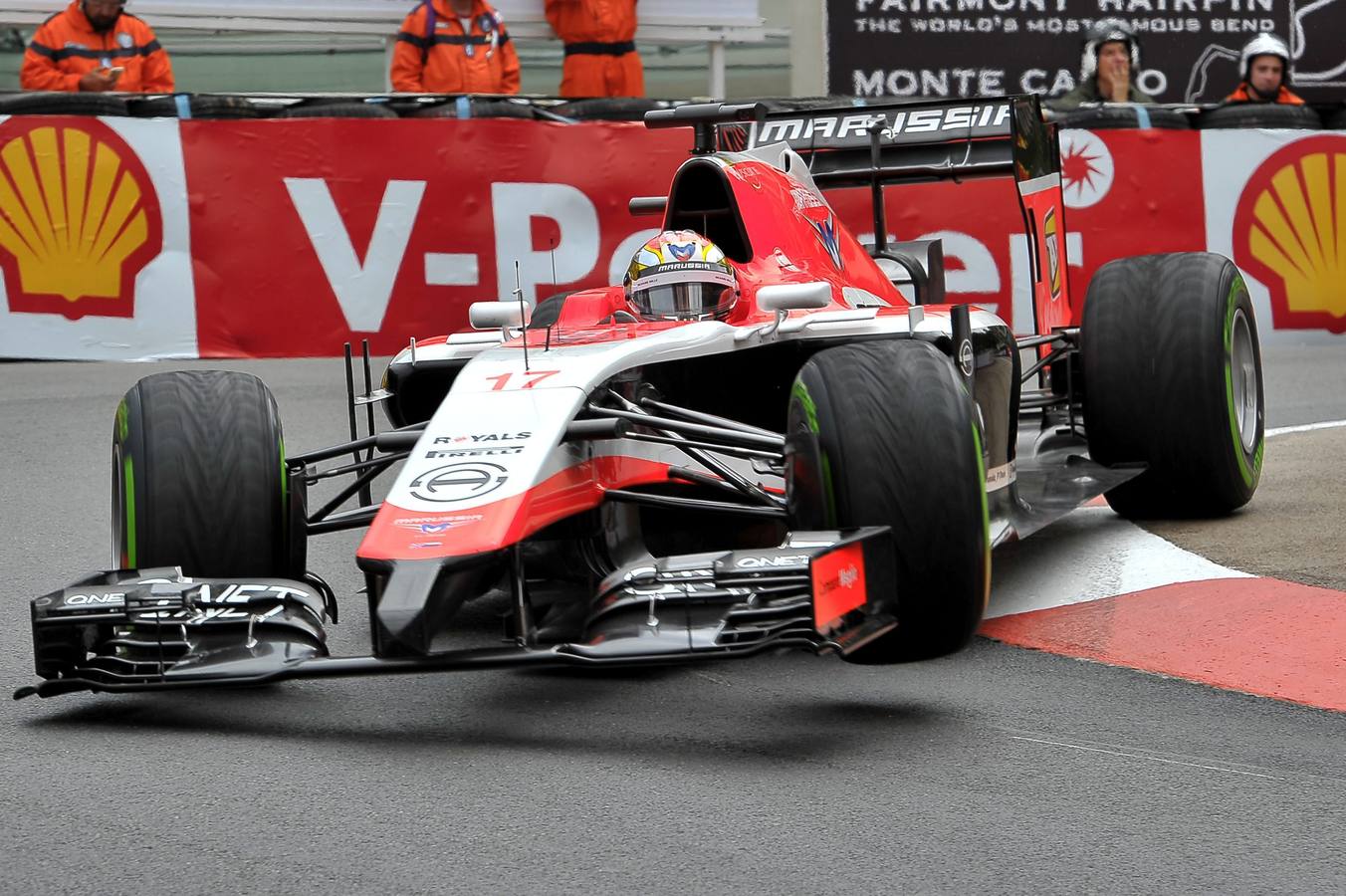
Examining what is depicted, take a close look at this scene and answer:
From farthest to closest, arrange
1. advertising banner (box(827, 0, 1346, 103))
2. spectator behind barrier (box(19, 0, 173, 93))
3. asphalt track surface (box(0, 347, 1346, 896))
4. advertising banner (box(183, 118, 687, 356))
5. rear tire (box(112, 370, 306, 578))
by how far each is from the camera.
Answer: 1. advertising banner (box(827, 0, 1346, 103))
2. spectator behind barrier (box(19, 0, 173, 93))
3. advertising banner (box(183, 118, 687, 356))
4. rear tire (box(112, 370, 306, 578))
5. asphalt track surface (box(0, 347, 1346, 896))

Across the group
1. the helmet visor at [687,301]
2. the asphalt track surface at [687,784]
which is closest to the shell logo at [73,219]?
the asphalt track surface at [687,784]

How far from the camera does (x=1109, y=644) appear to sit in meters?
5.62

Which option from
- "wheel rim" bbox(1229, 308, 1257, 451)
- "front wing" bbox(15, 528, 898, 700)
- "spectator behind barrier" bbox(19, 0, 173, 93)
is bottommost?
"front wing" bbox(15, 528, 898, 700)

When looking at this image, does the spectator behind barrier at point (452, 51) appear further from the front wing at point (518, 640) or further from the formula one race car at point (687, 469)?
the front wing at point (518, 640)

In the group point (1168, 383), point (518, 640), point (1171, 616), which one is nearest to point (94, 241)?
point (1168, 383)

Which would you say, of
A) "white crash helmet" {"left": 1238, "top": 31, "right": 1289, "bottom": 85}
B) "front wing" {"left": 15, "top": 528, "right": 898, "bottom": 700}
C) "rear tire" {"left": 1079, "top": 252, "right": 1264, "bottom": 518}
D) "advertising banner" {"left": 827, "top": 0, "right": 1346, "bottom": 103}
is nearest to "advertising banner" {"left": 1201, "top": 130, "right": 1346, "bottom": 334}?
"white crash helmet" {"left": 1238, "top": 31, "right": 1289, "bottom": 85}

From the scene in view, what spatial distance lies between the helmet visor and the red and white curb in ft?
4.39

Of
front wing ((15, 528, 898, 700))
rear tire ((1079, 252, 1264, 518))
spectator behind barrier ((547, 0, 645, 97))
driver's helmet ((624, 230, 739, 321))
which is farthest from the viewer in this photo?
spectator behind barrier ((547, 0, 645, 97))

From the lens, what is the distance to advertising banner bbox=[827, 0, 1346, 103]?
14.7 metres

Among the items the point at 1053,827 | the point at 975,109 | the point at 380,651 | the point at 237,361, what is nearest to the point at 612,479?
the point at 380,651

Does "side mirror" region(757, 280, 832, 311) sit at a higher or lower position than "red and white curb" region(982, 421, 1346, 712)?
higher

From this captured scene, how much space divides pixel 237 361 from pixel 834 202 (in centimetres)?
392

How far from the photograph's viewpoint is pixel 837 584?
4660 millimetres

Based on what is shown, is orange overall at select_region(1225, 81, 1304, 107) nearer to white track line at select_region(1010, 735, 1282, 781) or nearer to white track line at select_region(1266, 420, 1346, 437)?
white track line at select_region(1266, 420, 1346, 437)
